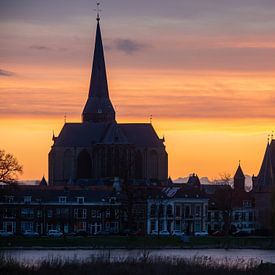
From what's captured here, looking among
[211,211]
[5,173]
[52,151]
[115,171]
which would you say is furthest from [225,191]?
[5,173]

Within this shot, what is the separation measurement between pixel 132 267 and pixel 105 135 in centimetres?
9718

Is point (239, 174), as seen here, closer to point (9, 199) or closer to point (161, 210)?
point (161, 210)

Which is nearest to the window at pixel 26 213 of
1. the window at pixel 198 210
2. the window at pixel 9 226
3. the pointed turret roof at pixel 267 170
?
the window at pixel 9 226

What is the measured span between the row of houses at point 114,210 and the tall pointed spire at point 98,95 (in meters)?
24.5

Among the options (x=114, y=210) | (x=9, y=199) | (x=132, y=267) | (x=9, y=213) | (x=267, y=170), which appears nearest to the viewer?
(x=132, y=267)

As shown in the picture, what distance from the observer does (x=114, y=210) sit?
406 ft

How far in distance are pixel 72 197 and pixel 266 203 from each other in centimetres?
2200

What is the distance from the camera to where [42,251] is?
83.1 m

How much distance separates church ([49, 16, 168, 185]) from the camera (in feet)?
491

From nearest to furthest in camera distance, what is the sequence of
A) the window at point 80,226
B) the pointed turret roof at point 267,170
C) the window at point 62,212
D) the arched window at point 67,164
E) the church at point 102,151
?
the window at point 80,226 < the window at point 62,212 < the pointed turret roof at point 267,170 < the church at point 102,151 < the arched window at point 67,164

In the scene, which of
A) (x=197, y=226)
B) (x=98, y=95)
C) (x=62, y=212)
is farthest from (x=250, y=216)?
(x=98, y=95)

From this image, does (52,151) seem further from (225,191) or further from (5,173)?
(5,173)

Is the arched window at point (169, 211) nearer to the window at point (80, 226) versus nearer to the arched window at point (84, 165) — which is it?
the window at point (80, 226)

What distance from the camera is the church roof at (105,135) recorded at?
150500 millimetres
